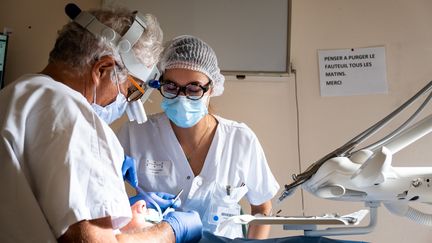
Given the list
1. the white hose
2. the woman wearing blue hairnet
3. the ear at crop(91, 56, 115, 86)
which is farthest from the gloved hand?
the white hose

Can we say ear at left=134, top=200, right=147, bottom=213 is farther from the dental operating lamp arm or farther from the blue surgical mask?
the dental operating lamp arm

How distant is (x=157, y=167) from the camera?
1.63 m

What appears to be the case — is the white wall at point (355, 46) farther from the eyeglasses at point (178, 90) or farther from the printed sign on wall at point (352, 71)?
the eyeglasses at point (178, 90)

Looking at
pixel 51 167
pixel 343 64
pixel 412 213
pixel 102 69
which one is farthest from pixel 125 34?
pixel 343 64

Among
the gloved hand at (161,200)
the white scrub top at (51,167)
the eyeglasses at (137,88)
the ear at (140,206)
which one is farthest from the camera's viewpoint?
the gloved hand at (161,200)

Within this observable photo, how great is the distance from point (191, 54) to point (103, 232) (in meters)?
0.99

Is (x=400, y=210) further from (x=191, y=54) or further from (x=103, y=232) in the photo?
(x=191, y=54)

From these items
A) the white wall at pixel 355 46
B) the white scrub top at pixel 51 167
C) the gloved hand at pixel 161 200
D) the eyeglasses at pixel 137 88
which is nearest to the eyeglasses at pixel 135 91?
the eyeglasses at pixel 137 88

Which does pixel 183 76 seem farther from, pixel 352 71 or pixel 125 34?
pixel 352 71

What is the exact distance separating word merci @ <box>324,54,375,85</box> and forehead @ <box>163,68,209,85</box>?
35.0 inches

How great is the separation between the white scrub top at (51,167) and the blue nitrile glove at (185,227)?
0.24 meters

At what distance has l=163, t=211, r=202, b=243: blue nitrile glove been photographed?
1078 mm

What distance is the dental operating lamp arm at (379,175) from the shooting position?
2.72 ft

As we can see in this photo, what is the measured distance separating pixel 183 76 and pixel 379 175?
0.97 metres
